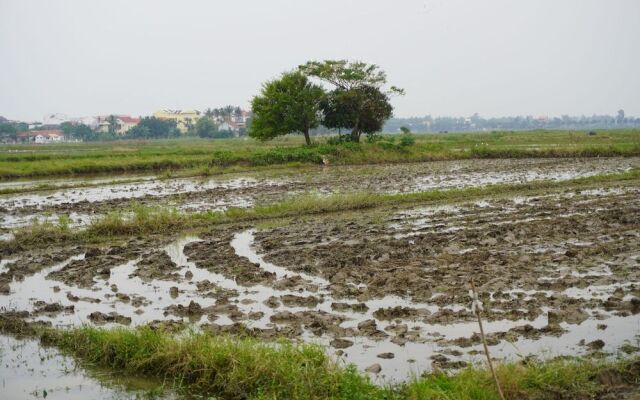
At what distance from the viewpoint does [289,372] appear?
5.07 metres

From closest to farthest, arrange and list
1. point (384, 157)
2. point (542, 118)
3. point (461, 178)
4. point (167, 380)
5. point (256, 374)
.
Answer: point (256, 374), point (167, 380), point (461, 178), point (384, 157), point (542, 118)

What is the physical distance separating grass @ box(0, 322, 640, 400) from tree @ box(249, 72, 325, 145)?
89.4 ft

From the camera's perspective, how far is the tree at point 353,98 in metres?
33.5

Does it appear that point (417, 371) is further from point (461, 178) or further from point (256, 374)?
point (461, 178)

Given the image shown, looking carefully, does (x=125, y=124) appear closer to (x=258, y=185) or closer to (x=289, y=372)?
(x=258, y=185)

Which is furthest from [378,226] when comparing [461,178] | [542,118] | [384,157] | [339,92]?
[542,118]

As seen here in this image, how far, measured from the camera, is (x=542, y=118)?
559 feet

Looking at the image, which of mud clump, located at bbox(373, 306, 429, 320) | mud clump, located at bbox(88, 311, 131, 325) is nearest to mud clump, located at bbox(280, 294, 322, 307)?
mud clump, located at bbox(373, 306, 429, 320)

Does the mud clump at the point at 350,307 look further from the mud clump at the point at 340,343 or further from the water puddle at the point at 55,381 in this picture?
the water puddle at the point at 55,381

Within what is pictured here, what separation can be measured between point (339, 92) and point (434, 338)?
28.9 m

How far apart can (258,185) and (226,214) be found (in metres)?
7.12

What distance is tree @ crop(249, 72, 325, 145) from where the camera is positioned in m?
32.6

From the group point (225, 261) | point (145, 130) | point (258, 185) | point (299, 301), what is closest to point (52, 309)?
point (225, 261)

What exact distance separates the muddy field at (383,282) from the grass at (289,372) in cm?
55
